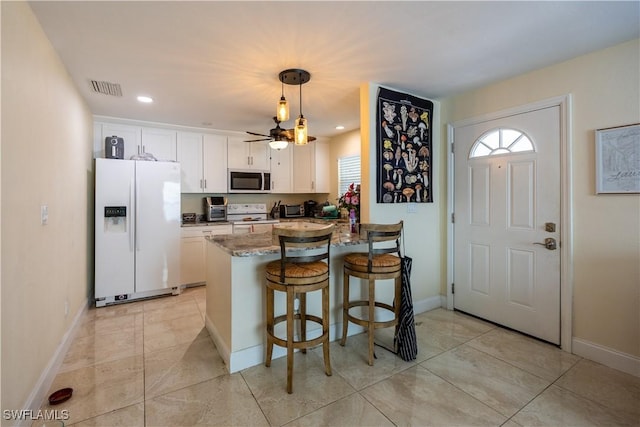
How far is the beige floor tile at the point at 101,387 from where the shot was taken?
177cm

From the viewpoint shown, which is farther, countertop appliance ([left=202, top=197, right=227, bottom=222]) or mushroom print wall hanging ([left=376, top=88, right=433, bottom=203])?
countertop appliance ([left=202, top=197, right=227, bottom=222])

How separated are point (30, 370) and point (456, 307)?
357cm

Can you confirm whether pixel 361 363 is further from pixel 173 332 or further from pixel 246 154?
pixel 246 154

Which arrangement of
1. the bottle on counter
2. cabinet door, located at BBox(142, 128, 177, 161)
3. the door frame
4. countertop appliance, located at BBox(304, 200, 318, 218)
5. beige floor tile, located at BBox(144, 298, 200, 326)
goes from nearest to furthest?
the door frame → the bottle on counter → beige floor tile, located at BBox(144, 298, 200, 326) → cabinet door, located at BBox(142, 128, 177, 161) → countertop appliance, located at BBox(304, 200, 318, 218)

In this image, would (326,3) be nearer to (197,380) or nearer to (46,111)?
(46,111)

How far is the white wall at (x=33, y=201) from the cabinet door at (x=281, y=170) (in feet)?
9.05

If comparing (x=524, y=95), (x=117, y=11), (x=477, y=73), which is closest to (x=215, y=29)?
(x=117, y=11)

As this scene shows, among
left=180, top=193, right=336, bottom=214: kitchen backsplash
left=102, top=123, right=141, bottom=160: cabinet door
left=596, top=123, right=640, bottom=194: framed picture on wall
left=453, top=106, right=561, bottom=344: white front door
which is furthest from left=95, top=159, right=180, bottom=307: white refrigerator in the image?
left=596, top=123, right=640, bottom=194: framed picture on wall

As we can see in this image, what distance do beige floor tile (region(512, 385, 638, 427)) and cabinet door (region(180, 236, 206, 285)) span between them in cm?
383

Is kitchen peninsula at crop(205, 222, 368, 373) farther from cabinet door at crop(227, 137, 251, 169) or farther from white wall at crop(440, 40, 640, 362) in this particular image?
cabinet door at crop(227, 137, 251, 169)

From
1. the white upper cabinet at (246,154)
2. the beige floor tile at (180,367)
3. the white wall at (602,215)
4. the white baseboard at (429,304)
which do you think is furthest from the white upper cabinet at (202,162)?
the white wall at (602,215)

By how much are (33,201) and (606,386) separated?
3873 millimetres

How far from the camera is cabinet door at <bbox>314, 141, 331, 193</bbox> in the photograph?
530cm

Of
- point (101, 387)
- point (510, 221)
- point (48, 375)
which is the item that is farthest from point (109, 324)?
point (510, 221)
